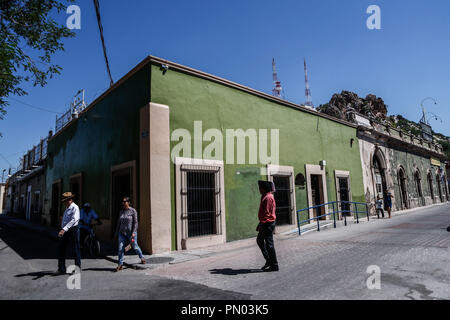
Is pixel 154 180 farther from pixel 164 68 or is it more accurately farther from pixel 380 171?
pixel 380 171

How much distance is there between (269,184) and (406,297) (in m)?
2.86

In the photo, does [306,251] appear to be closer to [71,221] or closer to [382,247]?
[382,247]

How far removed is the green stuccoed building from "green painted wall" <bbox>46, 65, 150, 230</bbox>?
43mm

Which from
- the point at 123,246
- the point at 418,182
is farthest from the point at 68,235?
the point at 418,182

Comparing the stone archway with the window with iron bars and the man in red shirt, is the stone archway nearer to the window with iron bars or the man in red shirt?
the window with iron bars

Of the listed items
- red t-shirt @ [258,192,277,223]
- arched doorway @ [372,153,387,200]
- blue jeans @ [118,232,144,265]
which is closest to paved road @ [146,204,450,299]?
blue jeans @ [118,232,144,265]

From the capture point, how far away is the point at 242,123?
34.9 feet

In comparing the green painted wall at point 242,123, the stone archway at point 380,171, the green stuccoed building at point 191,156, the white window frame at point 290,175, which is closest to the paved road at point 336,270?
the green stuccoed building at point 191,156

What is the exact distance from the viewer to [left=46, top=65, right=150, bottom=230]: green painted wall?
9.04 metres

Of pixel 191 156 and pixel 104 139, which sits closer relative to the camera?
pixel 191 156

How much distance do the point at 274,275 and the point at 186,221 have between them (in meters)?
4.00

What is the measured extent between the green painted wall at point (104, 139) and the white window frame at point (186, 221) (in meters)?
1.45

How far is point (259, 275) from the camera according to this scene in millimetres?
5020
